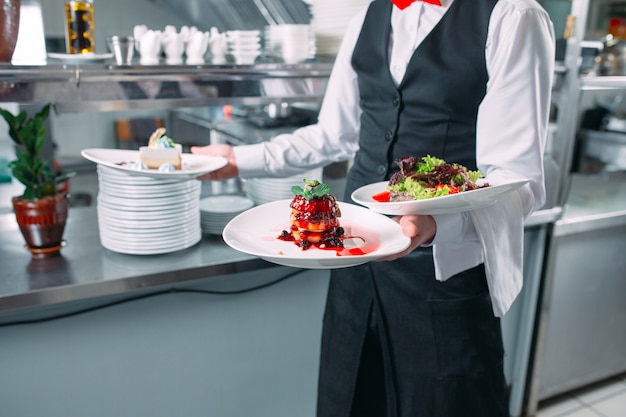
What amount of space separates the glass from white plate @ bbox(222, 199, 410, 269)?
3.07 feet

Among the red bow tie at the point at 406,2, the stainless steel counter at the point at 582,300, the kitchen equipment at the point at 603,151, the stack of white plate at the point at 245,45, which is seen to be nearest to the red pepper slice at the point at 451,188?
the red bow tie at the point at 406,2

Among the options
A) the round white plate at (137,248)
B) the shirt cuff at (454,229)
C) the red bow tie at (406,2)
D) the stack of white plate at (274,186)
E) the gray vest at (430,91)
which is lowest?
the round white plate at (137,248)

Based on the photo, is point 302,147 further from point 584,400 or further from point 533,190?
point 584,400

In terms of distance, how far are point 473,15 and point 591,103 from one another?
2357 mm

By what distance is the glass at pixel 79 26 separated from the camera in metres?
1.69

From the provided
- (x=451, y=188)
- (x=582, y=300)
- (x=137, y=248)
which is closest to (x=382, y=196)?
(x=451, y=188)

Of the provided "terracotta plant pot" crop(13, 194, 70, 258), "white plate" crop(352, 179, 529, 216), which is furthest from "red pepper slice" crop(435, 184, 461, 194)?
"terracotta plant pot" crop(13, 194, 70, 258)

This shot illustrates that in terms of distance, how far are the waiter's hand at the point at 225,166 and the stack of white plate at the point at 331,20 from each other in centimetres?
74

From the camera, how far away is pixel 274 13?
3.88 meters

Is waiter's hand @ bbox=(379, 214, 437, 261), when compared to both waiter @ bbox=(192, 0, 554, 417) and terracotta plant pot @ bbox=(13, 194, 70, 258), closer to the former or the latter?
waiter @ bbox=(192, 0, 554, 417)

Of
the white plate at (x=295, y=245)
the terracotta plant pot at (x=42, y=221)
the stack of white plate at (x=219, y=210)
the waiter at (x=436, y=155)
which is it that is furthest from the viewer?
the stack of white plate at (x=219, y=210)

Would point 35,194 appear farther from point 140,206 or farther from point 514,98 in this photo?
point 514,98

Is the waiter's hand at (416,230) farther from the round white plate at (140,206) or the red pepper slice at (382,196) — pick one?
the round white plate at (140,206)

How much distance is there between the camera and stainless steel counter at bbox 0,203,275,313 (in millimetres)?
1439
